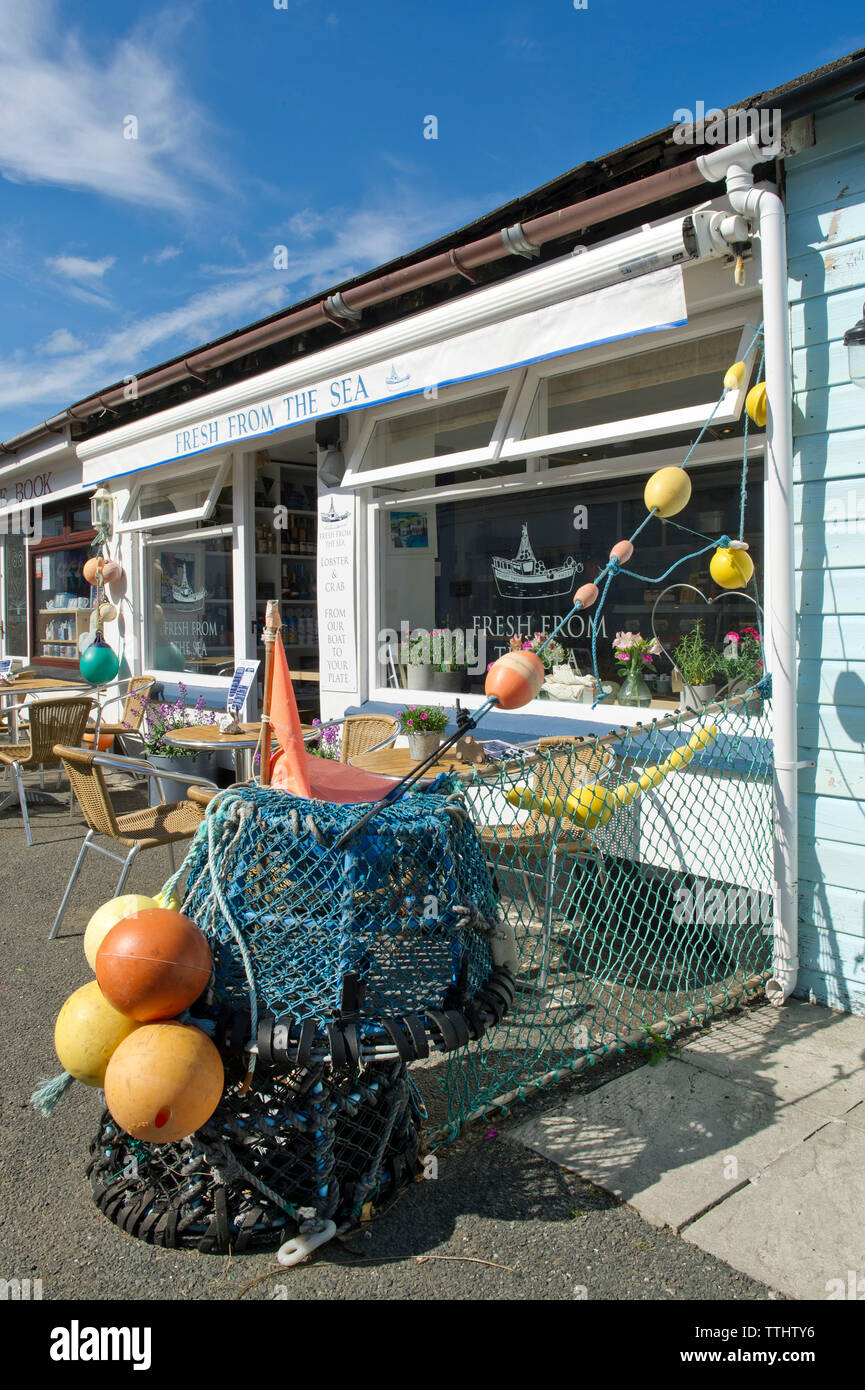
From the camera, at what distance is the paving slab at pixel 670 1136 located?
98.3 inches

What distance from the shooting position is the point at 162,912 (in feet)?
7.00

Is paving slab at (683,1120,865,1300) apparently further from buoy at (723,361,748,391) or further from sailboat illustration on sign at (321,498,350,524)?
sailboat illustration on sign at (321,498,350,524)

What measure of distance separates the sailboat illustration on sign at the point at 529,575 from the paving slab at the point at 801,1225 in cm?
350

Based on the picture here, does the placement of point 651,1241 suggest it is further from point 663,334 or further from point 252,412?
point 252,412

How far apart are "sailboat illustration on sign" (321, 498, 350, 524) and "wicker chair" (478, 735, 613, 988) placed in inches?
123

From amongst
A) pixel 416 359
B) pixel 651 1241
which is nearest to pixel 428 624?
pixel 416 359

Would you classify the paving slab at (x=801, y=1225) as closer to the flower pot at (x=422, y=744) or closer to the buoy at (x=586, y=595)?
the buoy at (x=586, y=595)

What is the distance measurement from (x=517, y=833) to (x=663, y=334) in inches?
105

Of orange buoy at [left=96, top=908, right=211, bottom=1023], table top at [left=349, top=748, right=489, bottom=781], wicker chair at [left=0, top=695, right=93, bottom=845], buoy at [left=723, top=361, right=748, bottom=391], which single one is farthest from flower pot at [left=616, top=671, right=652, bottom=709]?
wicker chair at [left=0, top=695, right=93, bottom=845]

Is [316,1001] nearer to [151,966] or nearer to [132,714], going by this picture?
[151,966]

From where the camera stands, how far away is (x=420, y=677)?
647 centimetres

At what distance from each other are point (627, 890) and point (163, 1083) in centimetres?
254

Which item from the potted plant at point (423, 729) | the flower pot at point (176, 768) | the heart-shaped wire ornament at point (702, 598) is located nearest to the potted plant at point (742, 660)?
the heart-shaped wire ornament at point (702, 598)
